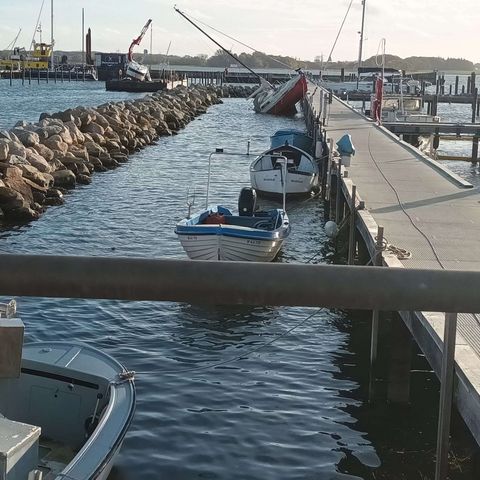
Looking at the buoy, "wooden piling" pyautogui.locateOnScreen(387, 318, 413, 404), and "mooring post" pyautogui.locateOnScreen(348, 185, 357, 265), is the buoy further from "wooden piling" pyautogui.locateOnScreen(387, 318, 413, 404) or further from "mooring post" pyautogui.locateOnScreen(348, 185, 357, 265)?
"wooden piling" pyautogui.locateOnScreen(387, 318, 413, 404)

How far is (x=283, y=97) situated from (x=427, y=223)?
169 ft

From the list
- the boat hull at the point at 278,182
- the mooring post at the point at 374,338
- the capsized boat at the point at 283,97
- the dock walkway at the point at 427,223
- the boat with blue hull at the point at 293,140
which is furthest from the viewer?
the capsized boat at the point at 283,97

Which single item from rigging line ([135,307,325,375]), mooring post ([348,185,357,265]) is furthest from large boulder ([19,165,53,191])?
rigging line ([135,307,325,375])

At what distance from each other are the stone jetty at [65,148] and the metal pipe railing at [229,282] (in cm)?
1925

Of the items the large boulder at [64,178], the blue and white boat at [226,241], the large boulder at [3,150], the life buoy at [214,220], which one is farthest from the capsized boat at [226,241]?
the large boulder at [64,178]

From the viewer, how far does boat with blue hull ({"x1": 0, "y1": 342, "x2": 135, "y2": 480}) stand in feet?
22.5

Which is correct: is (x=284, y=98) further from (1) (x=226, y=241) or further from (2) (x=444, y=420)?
(2) (x=444, y=420)

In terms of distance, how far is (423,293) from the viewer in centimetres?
187

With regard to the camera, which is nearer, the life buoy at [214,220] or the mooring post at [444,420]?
the mooring post at [444,420]

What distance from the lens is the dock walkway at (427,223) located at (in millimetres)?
6824

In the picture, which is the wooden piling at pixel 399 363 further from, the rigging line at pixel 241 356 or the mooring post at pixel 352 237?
the mooring post at pixel 352 237

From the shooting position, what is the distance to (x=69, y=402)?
25.0ft

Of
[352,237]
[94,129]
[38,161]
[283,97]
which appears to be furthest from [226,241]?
[283,97]

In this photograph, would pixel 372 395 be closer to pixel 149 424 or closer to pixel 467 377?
pixel 149 424
